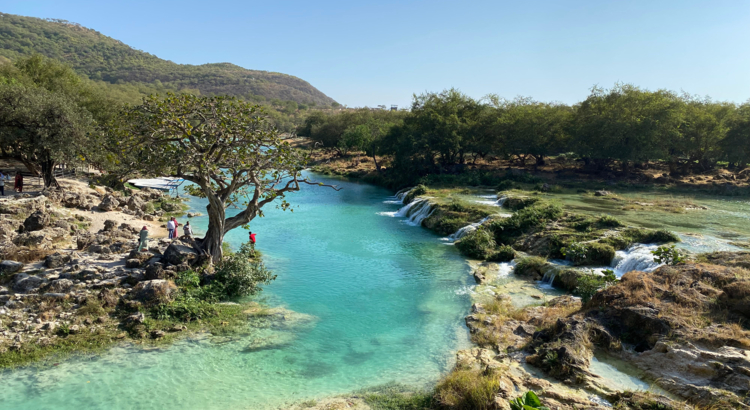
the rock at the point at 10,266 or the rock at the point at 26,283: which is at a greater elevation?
the rock at the point at 10,266

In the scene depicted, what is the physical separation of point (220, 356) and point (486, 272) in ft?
43.1

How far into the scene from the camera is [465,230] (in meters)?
28.2

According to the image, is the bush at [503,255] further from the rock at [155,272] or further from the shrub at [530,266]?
the rock at [155,272]

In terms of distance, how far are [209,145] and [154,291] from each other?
18.3 ft

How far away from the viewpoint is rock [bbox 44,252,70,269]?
16141 millimetres

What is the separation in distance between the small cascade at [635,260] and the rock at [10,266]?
937 inches

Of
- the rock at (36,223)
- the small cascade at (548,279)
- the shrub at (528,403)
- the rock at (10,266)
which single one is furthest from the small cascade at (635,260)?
the rock at (36,223)

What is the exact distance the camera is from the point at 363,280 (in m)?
19.9

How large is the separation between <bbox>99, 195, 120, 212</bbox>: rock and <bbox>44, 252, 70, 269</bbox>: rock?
12.5 m

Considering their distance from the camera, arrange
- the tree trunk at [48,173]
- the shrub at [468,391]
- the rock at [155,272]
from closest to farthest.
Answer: the shrub at [468,391] → the rock at [155,272] → the tree trunk at [48,173]

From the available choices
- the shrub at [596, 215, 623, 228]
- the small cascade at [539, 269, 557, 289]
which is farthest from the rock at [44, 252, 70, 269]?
the shrub at [596, 215, 623, 228]

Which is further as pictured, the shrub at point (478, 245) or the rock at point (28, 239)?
the shrub at point (478, 245)

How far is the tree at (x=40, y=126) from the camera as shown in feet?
87.0

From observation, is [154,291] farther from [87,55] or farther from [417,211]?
[87,55]
